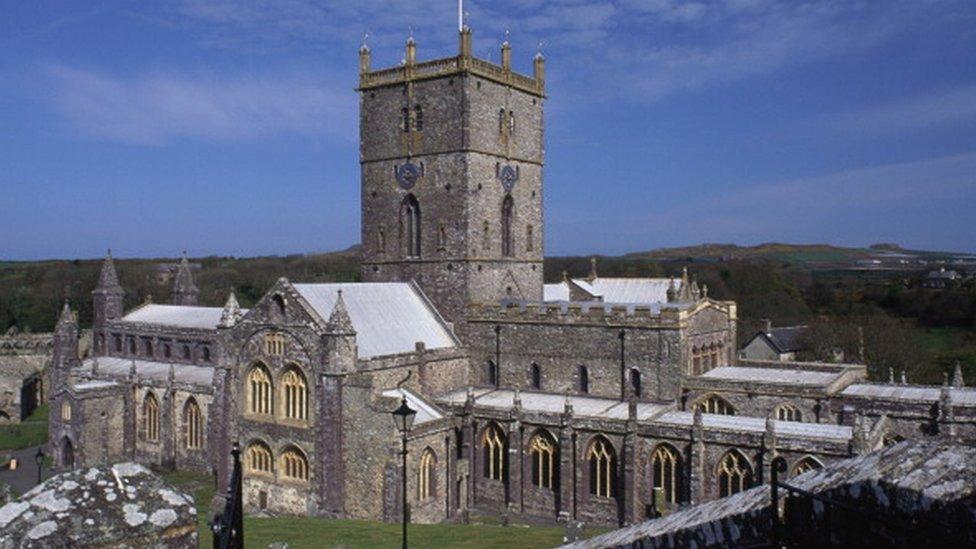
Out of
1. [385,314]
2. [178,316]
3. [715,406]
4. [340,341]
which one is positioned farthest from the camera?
[178,316]

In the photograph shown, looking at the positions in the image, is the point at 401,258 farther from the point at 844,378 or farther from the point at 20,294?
the point at 20,294

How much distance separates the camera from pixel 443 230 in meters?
37.1

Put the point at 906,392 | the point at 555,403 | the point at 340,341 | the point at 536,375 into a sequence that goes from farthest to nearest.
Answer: the point at 536,375 → the point at 555,403 → the point at 906,392 → the point at 340,341

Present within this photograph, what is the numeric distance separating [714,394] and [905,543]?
2882 centimetres

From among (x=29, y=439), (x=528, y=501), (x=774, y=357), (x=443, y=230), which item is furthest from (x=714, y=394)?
(x=29, y=439)

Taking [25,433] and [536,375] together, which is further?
[25,433]

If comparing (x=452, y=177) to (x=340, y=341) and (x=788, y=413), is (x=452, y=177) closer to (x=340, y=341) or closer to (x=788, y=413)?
(x=340, y=341)

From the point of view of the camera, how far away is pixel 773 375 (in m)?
34.3

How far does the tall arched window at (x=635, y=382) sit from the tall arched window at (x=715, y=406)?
7.57ft

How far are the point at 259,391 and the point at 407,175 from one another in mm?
11810

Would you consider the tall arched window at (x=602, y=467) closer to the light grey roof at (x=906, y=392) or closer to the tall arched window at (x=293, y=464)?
the light grey roof at (x=906, y=392)

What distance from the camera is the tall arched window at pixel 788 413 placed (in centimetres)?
3081

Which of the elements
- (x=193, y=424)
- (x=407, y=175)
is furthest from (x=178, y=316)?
(x=407, y=175)

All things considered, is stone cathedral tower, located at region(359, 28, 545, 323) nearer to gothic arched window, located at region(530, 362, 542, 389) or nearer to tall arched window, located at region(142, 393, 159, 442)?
gothic arched window, located at region(530, 362, 542, 389)
